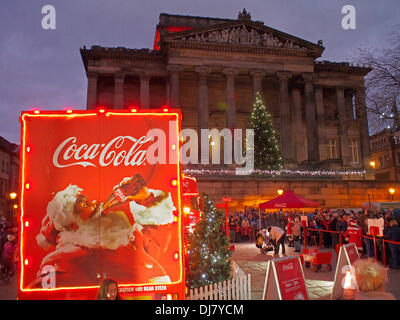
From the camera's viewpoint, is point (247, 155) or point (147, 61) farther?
point (147, 61)

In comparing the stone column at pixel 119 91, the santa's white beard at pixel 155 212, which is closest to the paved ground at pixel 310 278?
the santa's white beard at pixel 155 212

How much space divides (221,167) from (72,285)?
103 feet

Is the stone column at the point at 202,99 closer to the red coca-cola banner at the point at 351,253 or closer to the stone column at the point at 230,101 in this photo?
the stone column at the point at 230,101

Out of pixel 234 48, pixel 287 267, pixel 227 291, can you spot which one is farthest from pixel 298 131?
pixel 287 267

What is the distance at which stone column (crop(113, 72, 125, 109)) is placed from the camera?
39750 millimetres

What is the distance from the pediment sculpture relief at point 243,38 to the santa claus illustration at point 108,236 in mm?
36379

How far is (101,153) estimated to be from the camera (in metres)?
5.87

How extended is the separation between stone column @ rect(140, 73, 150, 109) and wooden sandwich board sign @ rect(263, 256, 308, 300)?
35554 millimetres

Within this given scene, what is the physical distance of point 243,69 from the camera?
40.5 m

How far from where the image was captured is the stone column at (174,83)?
38219mm

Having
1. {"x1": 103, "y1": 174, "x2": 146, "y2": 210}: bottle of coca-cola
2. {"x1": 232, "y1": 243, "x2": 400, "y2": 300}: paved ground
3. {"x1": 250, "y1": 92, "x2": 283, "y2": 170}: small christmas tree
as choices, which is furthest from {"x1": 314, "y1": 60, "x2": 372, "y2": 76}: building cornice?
{"x1": 103, "y1": 174, "x2": 146, "y2": 210}: bottle of coca-cola
